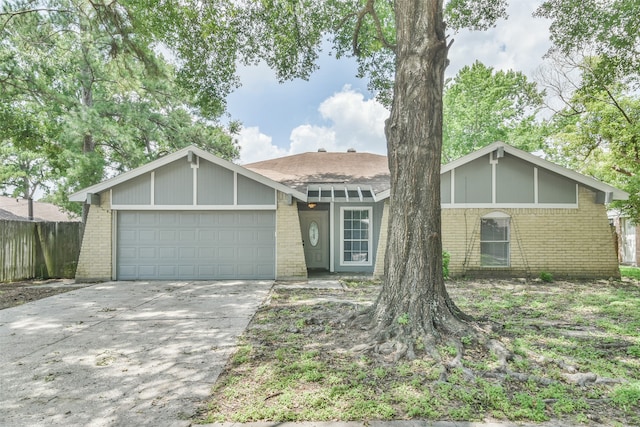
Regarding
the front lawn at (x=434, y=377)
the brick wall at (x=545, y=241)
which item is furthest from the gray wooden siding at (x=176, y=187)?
the brick wall at (x=545, y=241)

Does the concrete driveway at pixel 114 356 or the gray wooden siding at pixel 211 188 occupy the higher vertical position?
the gray wooden siding at pixel 211 188

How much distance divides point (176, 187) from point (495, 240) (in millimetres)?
9949

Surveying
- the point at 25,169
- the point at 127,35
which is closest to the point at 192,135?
the point at 127,35

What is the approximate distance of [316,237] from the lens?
12.5m

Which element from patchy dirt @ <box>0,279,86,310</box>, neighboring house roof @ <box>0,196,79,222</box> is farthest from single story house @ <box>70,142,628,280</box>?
neighboring house roof @ <box>0,196,79,222</box>

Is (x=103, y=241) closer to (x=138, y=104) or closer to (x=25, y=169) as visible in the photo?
(x=138, y=104)

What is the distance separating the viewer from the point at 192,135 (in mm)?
14938

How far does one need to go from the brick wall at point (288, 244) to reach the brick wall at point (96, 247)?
5086 mm

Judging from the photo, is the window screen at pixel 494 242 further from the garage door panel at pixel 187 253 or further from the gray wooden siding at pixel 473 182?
the garage door panel at pixel 187 253

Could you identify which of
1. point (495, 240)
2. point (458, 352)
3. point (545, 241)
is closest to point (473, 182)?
point (495, 240)

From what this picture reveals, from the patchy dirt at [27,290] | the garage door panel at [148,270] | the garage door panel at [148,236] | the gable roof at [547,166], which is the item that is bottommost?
the patchy dirt at [27,290]

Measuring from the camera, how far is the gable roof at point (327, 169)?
12.9m

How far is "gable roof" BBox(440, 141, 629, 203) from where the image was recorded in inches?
404

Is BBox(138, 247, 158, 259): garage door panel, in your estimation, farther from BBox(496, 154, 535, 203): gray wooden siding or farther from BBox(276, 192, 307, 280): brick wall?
BBox(496, 154, 535, 203): gray wooden siding
